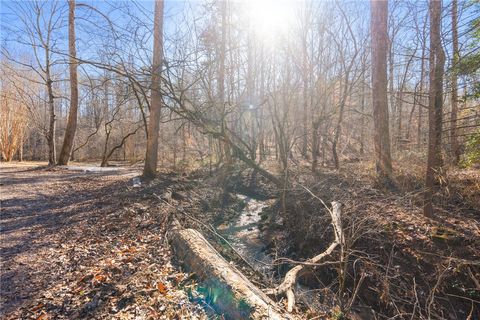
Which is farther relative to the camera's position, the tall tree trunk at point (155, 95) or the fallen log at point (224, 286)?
the tall tree trunk at point (155, 95)

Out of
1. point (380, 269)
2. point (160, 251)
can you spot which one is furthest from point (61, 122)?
point (380, 269)

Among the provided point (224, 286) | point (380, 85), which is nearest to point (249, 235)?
point (224, 286)

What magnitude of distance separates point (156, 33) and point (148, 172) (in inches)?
169

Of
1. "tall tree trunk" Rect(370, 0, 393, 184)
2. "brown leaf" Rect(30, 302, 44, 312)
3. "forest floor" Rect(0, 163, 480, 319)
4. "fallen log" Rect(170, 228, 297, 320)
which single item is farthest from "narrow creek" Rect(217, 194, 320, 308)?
"tall tree trunk" Rect(370, 0, 393, 184)

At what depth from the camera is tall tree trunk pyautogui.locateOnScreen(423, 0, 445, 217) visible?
14.8 ft

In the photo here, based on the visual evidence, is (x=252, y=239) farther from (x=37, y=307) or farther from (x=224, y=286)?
(x=37, y=307)

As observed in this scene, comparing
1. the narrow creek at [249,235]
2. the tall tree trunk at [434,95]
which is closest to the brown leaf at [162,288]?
the narrow creek at [249,235]

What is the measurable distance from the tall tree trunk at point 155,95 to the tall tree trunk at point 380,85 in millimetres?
5969

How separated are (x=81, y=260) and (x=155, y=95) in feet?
18.8

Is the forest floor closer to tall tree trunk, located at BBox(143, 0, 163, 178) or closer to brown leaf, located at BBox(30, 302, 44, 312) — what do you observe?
brown leaf, located at BBox(30, 302, 44, 312)

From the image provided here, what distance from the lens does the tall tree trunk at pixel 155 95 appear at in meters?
7.38

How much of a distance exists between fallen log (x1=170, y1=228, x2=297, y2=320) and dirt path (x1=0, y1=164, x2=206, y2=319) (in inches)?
10.1

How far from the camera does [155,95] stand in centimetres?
808

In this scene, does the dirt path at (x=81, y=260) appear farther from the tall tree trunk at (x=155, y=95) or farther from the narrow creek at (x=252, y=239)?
the tall tree trunk at (x=155, y=95)
